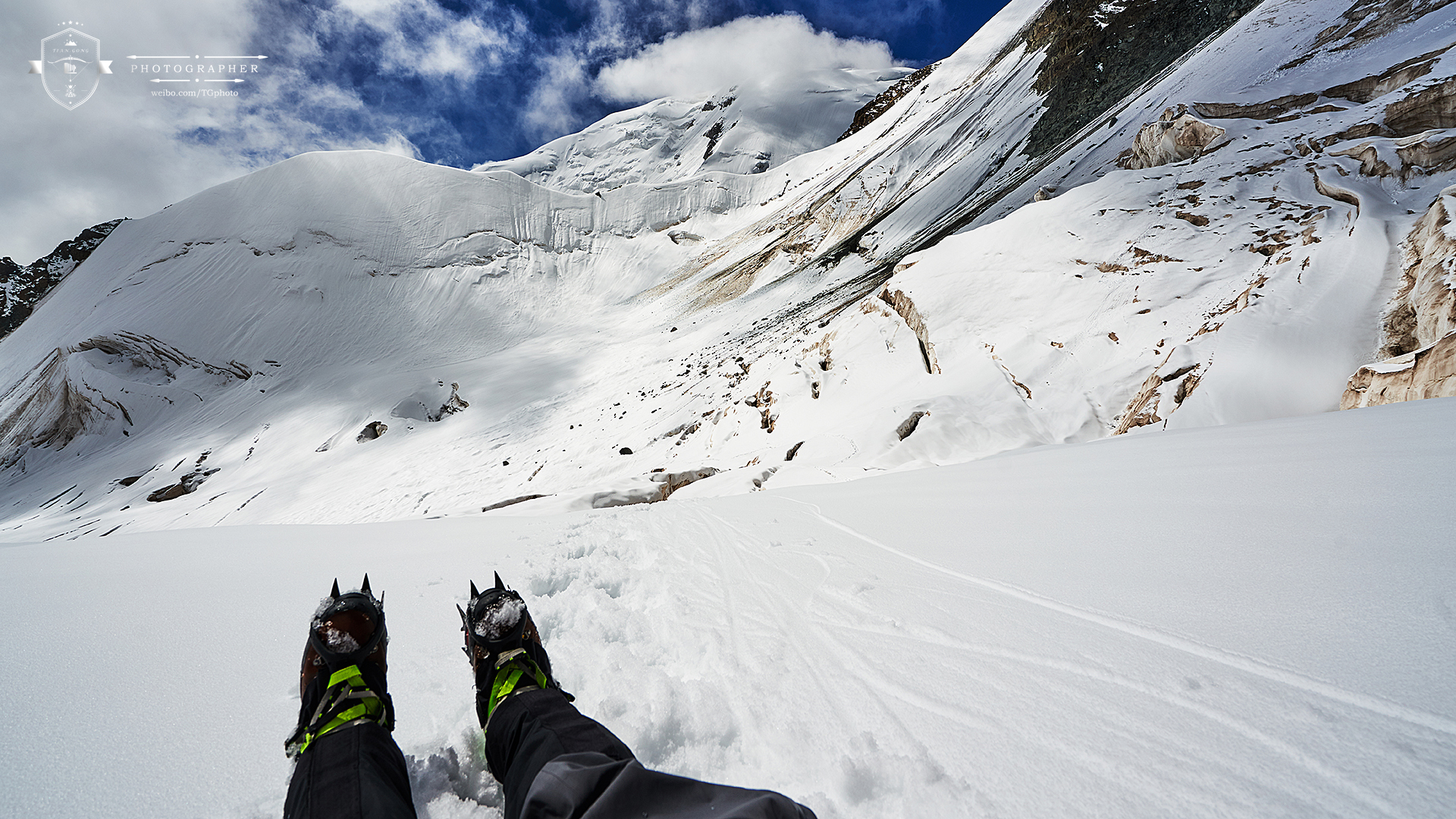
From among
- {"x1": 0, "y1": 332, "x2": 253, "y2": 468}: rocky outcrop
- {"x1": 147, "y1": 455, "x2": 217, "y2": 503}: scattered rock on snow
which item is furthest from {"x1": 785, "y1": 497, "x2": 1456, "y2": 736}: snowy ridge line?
{"x1": 0, "y1": 332, "x2": 253, "y2": 468}: rocky outcrop

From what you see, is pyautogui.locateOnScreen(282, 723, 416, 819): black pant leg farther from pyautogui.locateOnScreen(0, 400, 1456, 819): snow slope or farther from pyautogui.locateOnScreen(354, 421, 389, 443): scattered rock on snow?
pyautogui.locateOnScreen(354, 421, 389, 443): scattered rock on snow

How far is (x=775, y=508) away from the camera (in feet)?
15.7

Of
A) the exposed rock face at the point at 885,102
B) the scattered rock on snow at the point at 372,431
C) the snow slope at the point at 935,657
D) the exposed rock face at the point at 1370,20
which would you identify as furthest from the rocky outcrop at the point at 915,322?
the exposed rock face at the point at 885,102

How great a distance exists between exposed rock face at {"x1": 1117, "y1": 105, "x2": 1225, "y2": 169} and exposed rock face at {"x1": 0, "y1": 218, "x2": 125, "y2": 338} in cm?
8108

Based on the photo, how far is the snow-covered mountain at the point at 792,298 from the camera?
265 inches

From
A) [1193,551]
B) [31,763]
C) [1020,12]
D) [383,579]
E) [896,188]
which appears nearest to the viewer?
[31,763]

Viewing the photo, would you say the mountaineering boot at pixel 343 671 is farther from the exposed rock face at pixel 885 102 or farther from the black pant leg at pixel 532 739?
→ the exposed rock face at pixel 885 102

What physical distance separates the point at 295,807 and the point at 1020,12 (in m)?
60.0

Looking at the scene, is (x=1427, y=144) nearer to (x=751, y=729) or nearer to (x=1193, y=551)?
(x=1193, y=551)

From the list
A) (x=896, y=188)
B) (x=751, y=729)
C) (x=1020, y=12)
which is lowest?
(x=751, y=729)

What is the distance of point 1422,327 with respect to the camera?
4.59 m

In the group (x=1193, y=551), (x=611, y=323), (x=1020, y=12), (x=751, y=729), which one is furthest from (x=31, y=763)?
(x=1020, y=12)

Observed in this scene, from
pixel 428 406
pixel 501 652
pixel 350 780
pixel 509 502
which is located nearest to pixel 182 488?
pixel 428 406

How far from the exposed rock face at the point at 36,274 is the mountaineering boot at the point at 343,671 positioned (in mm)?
78370
